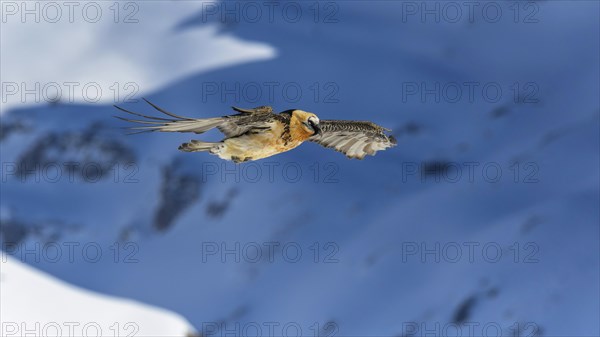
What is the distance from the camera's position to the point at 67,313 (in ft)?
187

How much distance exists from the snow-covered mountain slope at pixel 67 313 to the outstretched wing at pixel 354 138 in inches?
1750

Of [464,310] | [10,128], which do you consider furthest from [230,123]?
[10,128]

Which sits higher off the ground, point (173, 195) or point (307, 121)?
point (173, 195)

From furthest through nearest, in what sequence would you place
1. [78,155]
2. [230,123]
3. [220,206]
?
[78,155], [220,206], [230,123]

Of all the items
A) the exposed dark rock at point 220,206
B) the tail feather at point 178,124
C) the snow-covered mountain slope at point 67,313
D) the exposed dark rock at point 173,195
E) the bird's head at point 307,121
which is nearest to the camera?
the tail feather at point 178,124

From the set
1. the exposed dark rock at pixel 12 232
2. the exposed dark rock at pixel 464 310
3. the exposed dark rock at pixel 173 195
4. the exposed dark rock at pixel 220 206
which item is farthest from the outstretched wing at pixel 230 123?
the exposed dark rock at pixel 12 232

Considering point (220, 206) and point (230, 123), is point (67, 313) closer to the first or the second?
point (220, 206)

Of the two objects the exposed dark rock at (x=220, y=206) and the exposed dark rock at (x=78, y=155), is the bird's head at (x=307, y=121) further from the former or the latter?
the exposed dark rock at (x=78, y=155)

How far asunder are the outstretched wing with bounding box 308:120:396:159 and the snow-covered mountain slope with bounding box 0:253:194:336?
44.4m

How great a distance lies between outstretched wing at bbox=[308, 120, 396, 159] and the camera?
9.74 m

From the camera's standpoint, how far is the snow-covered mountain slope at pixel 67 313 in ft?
175

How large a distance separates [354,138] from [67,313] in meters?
49.7

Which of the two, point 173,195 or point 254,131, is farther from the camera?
point 173,195

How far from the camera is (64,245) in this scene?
66.4m
